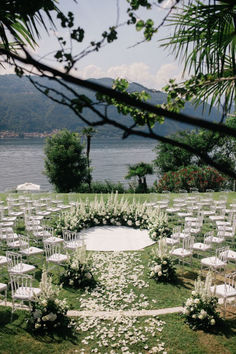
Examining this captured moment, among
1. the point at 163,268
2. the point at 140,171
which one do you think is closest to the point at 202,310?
the point at 163,268

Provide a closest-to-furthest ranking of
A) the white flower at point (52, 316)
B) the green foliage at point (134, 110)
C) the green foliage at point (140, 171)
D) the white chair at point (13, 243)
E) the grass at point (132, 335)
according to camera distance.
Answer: the green foliage at point (134, 110), the grass at point (132, 335), the white flower at point (52, 316), the white chair at point (13, 243), the green foliage at point (140, 171)

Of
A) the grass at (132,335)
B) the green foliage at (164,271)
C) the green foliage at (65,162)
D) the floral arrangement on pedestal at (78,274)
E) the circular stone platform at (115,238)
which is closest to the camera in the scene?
the grass at (132,335)

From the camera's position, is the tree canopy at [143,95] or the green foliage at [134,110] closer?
the tree canopy at [143,95]

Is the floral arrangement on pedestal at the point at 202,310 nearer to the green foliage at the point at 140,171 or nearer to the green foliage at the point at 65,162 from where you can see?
the green foliage at the point at 140,171

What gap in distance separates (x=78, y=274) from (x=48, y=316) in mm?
2167

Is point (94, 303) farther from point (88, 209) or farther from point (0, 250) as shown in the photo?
point (88, 209)

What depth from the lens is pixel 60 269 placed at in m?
9.77

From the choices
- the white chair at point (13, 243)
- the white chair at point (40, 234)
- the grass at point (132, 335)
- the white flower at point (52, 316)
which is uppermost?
the white chair at point (40, 234)

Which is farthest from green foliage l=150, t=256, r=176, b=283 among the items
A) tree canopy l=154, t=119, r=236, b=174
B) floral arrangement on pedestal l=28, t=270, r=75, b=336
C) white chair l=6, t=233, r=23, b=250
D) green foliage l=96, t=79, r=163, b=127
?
tree canopy l=154, t=119, r=236, b=174

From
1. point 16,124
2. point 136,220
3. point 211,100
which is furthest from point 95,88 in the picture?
point 16,124

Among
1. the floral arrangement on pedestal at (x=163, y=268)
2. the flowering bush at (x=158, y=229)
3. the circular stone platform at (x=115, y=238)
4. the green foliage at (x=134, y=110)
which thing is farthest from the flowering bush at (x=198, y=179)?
the green foliage at (x=134, y=110)

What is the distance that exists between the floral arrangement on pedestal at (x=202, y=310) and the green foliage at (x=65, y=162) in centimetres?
3079

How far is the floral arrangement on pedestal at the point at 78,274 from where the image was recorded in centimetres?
859

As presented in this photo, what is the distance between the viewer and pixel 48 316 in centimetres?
642
